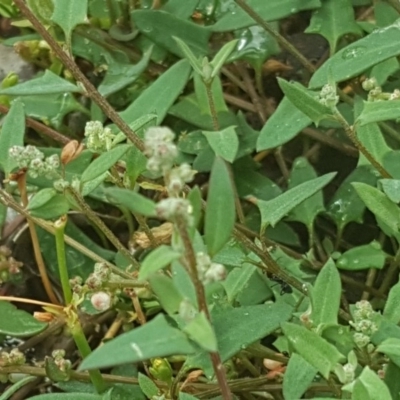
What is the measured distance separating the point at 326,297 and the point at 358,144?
0.21 meters

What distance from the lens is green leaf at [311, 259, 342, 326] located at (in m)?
0.87

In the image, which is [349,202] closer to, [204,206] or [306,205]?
[306,205]

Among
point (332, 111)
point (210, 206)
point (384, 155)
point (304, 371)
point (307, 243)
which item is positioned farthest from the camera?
point (307, 243)

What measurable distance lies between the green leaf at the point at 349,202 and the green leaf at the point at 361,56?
0.69 feet

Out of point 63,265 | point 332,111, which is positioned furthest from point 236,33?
point 63,265

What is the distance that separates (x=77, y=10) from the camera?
1.12 meters

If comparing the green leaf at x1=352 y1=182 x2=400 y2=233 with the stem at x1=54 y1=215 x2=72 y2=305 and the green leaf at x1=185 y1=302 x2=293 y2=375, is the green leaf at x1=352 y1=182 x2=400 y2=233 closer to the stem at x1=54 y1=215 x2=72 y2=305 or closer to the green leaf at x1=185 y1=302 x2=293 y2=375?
the green leaf at x1=185 y1=302 x2=293 y2=375

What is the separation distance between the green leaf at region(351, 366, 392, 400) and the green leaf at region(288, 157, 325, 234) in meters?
0.54

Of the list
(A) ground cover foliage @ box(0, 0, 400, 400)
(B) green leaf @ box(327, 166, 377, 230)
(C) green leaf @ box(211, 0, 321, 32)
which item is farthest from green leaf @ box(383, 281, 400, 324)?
(C) green leaf @ box(211, 0, 321, 32)

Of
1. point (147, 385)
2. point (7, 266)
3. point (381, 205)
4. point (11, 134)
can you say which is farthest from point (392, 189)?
point (7, 266)

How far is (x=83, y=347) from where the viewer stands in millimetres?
973

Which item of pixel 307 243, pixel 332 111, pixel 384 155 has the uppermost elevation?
pixel 332 111

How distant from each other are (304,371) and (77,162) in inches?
22.8

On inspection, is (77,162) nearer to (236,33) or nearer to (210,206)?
(236,33)
